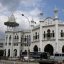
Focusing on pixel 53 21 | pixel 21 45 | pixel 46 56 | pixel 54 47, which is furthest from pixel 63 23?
pixel 21 45

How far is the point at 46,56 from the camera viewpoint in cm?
6175

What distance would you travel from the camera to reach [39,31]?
235 feet

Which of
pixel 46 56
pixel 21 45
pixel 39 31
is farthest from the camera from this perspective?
pixel 21 45

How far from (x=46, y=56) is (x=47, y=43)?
26.8 ft

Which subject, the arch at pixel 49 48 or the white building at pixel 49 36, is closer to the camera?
the white building at pixel 49 36

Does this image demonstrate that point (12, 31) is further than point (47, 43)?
Yes

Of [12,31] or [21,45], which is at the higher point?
[12,31]

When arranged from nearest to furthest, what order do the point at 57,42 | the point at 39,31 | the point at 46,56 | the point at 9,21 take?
1. the point at 46,56
2. the point at 57,42
3. the point at 39,31
4. the point at 9,21

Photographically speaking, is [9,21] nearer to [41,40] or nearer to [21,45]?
[21,45]

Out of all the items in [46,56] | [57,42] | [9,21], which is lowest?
[46,56]

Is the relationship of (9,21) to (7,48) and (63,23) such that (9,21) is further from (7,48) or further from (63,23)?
(63,23)

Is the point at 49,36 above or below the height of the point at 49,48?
above

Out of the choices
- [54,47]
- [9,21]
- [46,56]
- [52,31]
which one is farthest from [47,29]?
[9,21]

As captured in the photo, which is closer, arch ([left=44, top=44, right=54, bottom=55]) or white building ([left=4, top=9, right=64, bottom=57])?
white building ([left=4, top=9, right=64, bottom=57])
